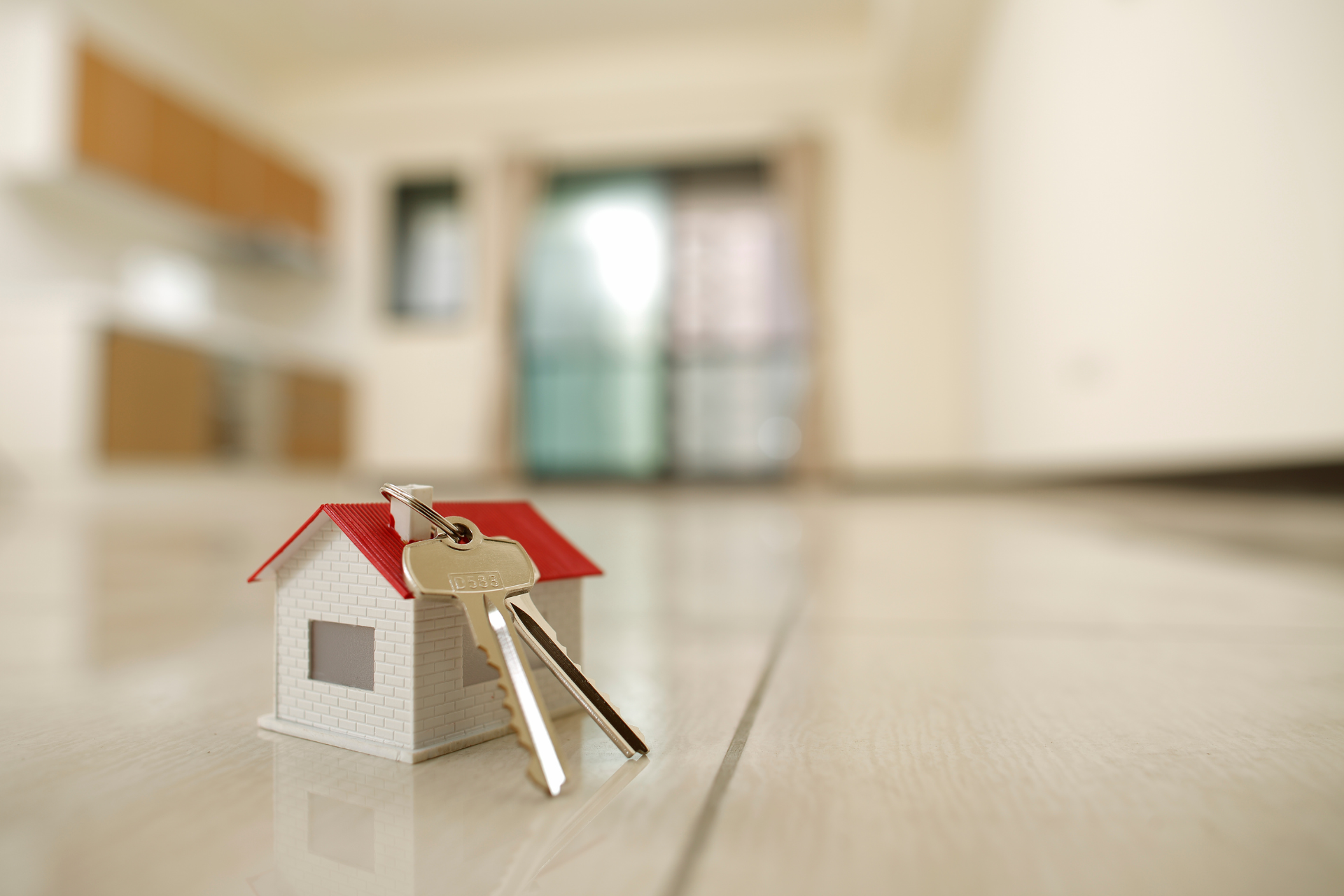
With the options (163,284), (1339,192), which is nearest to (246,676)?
(1339,192)

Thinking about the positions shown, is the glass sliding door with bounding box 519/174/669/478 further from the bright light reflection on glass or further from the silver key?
the silver key

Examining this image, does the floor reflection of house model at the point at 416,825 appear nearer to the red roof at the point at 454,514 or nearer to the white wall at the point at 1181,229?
the red roof at the point at 454,514

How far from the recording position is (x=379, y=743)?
0.23 m

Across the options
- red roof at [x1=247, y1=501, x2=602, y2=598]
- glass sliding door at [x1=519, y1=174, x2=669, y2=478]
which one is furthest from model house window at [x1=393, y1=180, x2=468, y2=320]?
red roof at [x1=247, y1=501, x2=602, y2=598]

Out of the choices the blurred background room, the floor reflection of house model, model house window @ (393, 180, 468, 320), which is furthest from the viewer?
model house window @ (393, 180, 468, 320)

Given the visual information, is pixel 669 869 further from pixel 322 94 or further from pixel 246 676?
pixel 322 94

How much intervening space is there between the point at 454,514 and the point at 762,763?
0.12 metres

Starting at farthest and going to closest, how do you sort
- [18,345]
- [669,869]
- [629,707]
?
[18,345] → [629,707] → [669,869]

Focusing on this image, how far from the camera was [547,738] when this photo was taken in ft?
0.64

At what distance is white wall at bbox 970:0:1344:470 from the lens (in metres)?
1.08

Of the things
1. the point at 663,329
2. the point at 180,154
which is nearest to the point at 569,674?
the point at 180,154

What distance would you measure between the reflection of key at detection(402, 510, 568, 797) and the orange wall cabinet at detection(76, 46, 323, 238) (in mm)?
4783

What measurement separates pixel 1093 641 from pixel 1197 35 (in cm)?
147

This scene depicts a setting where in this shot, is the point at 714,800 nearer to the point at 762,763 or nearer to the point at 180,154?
the point at 762,763
